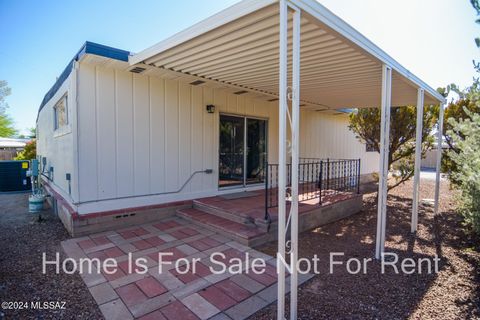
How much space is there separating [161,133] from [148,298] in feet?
10.3

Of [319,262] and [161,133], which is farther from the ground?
[161,133]

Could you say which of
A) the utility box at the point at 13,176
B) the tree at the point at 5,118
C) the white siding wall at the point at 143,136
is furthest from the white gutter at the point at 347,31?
the tree at the point at 5,118

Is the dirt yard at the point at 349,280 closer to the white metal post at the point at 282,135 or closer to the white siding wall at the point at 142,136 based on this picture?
the white metal post at the point at 282,135

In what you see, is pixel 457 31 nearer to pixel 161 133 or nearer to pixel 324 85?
pixel 324 85

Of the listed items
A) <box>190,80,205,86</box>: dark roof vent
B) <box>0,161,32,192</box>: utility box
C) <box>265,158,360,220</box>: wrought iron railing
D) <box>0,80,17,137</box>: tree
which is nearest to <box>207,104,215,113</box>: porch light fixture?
<box>190,80,205,86</box>: dark roof vent

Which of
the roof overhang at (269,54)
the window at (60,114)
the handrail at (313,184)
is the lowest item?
the handrail at (313,184)

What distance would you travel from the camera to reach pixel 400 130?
672cm

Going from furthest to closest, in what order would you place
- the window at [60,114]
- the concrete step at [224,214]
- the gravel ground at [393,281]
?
1. the window at [60,114]
2. the concrete step at [224,214]
3. the gravel ground at [393,281]

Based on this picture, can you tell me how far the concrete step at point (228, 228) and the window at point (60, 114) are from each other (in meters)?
3.37

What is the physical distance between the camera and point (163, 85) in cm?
474

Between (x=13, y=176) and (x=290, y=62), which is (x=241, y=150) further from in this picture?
(x=13, y=176)

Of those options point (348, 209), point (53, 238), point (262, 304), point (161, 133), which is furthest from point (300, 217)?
point (53, 238)

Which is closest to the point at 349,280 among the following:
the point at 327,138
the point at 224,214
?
the point at 224,214

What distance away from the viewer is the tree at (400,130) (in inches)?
262
